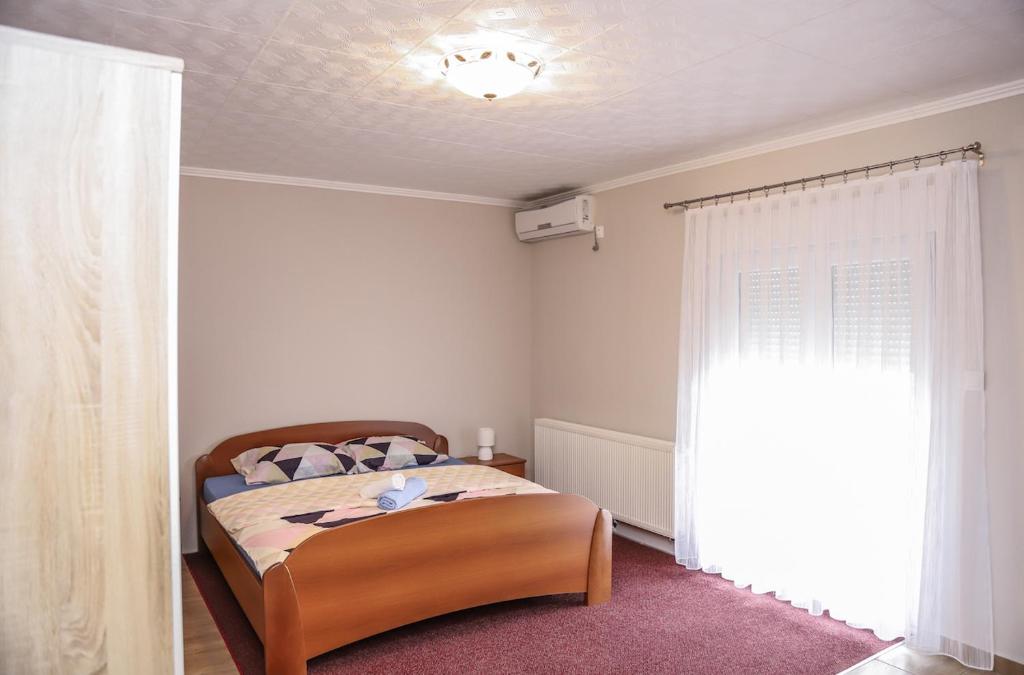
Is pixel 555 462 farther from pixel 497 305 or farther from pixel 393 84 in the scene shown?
pixel 393 84

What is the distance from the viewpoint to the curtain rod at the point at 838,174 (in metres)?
2.81

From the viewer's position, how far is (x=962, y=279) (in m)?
2.79

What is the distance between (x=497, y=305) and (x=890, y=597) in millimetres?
3142

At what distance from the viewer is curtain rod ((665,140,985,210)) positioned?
2812 mm

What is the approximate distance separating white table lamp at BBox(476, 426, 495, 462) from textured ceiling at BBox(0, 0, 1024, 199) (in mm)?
1979

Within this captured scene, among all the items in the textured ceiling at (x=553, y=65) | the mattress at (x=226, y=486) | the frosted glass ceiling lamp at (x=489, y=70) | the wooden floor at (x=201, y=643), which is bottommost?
the wooden floor at (x=201, y=643)

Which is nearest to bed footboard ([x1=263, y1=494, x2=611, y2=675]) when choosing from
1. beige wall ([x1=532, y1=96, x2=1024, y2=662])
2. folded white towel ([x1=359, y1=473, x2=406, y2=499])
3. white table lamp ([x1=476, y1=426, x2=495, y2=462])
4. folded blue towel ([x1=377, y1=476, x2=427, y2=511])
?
folded blue towel ([x1=377, y1=476, x2=427, y2=511])

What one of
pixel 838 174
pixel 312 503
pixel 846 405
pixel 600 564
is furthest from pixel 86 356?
pixel 838 174

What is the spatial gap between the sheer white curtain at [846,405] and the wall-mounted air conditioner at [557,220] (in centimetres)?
87

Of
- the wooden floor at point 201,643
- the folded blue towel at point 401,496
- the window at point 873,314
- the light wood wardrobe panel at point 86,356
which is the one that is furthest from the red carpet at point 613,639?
the light wood wardrobe panel at point 86,356

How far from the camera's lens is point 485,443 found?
4902 mm

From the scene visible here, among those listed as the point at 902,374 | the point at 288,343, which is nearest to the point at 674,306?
the point at 902,374

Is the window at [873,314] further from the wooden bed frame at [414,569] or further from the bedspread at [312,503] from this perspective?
the bedspread at [312,503]

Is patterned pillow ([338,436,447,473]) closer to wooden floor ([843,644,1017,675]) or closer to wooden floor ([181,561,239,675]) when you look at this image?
wooden floor ([181,561,239,675])
